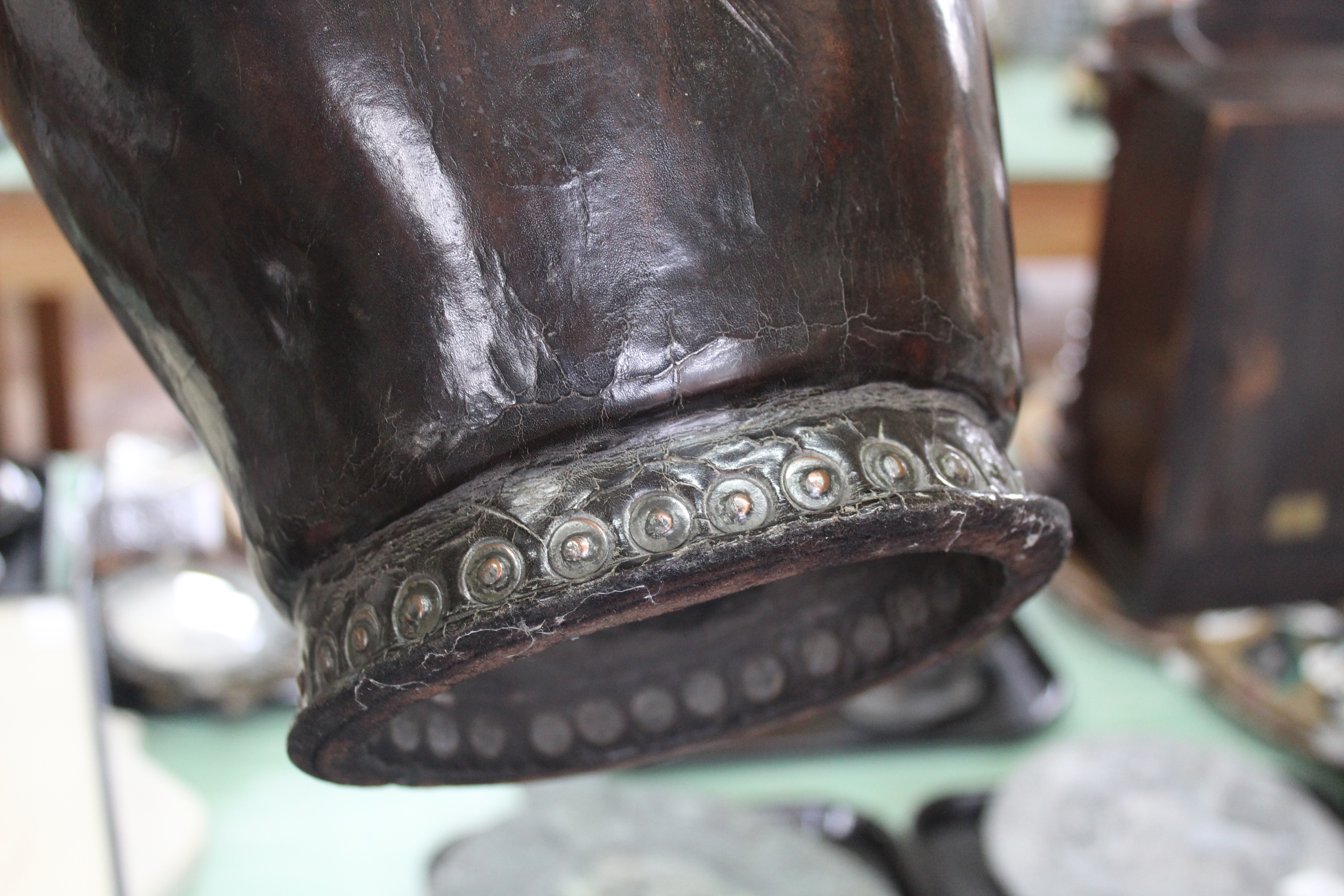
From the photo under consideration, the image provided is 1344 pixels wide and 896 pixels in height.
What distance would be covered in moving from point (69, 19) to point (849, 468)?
250 mm

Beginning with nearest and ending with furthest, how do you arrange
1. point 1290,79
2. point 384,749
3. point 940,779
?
point 384,749, point 940,779, point 1290,79

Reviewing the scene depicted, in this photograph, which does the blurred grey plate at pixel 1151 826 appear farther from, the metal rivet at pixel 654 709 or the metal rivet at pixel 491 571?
Result: the metal rivet at pixel 491 571

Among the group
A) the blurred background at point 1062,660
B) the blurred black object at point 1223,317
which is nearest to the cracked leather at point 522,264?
the blurred background at point 1062,660

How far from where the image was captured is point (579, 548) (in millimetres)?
352

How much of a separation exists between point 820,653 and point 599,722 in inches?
4.2

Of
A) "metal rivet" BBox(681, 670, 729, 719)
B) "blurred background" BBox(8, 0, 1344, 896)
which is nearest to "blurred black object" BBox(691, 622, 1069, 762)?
"blurred background" BBox(8, 0, 1344, 896)

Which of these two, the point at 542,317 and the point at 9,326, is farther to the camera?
the point at 9,326

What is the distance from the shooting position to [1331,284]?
1.17m

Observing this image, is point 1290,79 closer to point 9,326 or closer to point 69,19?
point 69,19

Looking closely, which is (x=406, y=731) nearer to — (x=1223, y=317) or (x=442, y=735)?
(x=442, y=735)

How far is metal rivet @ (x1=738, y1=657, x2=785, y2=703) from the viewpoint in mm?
603

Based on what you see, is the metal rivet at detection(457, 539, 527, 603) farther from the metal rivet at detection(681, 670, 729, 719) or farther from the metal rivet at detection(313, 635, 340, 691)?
the metal rivet at detection(681, 670, 729, 719)

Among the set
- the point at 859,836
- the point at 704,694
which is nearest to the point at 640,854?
the point at 859,836

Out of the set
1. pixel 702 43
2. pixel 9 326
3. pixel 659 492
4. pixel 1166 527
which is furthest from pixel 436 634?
pixel 9 326
